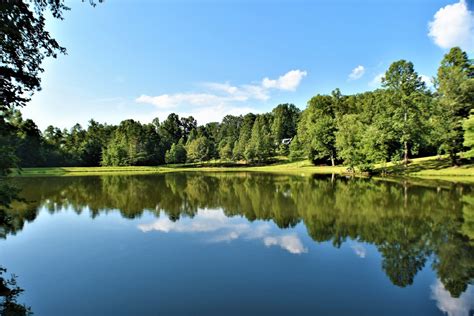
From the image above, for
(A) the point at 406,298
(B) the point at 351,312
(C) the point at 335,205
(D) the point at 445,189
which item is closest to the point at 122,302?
(B) the point at 351,312

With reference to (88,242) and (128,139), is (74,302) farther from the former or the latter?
(128,139)

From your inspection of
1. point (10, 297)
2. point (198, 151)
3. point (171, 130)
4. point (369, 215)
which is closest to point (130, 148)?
point (198, 151)

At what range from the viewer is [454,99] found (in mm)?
37906

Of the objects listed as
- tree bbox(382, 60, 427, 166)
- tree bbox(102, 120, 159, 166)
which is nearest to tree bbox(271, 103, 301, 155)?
tree bbox(102, 120, 159, 166)

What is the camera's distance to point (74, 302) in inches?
283

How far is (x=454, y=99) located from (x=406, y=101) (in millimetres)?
5767

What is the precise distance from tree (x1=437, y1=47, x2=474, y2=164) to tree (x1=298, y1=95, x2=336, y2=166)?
58.8 ft

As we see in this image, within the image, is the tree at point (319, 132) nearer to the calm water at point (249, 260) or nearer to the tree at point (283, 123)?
the tree at point (283, 123)

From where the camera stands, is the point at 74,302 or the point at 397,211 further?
the point at 397,211

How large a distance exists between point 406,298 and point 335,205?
11.5m

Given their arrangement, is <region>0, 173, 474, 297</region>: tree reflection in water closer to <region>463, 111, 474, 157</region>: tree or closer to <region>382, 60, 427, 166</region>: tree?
<region>463, 111, 474, 157</region>: tree

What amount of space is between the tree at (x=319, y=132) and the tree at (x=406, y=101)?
12322 mm

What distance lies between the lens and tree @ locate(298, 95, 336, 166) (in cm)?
5625

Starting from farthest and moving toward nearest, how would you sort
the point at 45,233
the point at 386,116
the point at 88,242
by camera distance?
the point at 386,116 → the point at 45,233 → the point at 88,242
